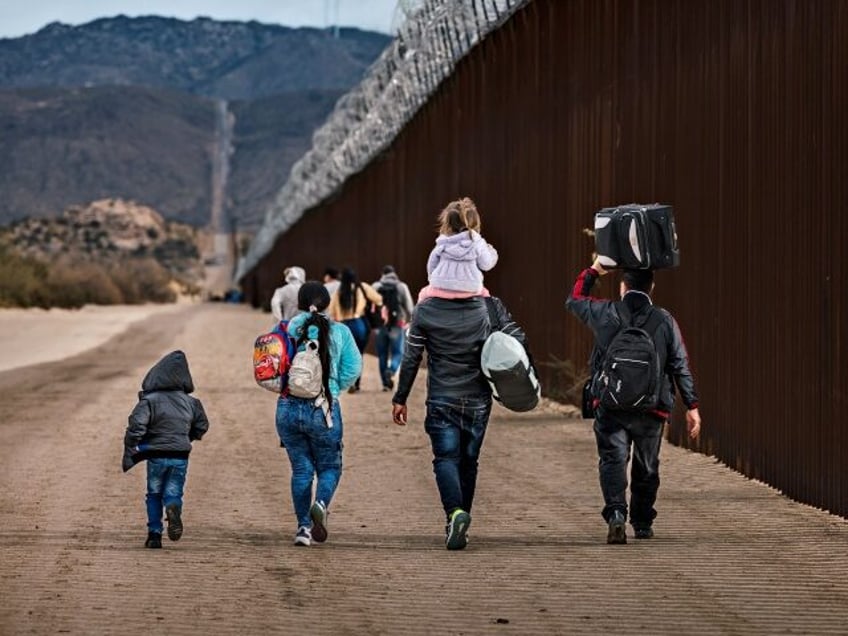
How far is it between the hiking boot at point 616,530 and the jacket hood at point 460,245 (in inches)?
55.3

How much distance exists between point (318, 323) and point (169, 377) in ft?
2.50

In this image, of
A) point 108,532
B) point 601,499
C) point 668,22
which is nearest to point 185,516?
point 108,532

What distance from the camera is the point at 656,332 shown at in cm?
888

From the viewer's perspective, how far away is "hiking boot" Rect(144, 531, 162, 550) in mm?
8766

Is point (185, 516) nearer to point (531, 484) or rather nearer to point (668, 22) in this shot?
point (531, 484)

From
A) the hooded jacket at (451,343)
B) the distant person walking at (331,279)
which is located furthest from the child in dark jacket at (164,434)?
the distant person walking at (331,279)

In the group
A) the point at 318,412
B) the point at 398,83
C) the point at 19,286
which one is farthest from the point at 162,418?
the point at 19,286

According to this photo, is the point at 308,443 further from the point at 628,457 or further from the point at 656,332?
the point at 656,332

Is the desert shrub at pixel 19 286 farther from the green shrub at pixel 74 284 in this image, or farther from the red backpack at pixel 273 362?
the red backpack at pixel 273 362

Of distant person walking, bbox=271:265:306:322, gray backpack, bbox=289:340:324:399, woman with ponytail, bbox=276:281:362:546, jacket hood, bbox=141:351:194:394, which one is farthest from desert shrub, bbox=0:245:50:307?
gray backpack, bbox=289:340:324:399

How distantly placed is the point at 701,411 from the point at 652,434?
371 centimetres

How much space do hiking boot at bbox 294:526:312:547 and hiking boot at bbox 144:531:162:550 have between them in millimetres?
630

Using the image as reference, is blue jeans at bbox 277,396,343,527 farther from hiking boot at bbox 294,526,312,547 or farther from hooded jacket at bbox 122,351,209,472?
hooded jacket at bbox 122,351,209,472

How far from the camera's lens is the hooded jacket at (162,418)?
9.06 meters
